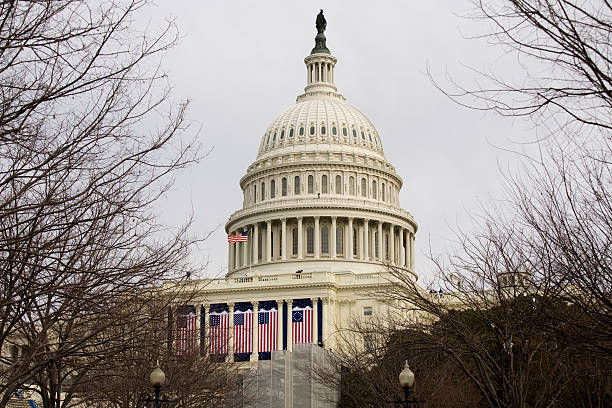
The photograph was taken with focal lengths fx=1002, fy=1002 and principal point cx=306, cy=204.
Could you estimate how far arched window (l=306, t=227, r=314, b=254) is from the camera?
11438cm

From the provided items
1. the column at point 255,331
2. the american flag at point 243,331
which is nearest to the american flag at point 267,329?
the column at point 255,331

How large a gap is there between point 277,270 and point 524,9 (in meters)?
99.5

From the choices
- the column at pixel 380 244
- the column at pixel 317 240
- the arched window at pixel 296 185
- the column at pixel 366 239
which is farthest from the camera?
the arched window at pixel 296 185

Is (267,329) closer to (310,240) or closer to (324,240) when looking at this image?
(310,240)

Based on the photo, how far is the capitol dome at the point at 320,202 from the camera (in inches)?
4488

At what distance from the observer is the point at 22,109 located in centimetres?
1395

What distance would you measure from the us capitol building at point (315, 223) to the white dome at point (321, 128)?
14 cm

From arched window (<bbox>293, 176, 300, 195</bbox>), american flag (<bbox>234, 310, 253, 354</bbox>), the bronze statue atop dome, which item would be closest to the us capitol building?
arched window (<bbox>293, 176, 300, 195</bbox>)

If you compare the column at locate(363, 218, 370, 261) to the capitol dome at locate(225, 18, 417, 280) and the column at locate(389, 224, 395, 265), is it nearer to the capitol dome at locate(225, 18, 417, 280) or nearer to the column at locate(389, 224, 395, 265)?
the capitol dome at locate(225, 18, 417, 280)

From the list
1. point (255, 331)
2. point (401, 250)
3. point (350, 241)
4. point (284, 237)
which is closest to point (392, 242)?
point (401, 250)

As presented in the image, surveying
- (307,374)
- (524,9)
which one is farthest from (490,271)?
(307,374)

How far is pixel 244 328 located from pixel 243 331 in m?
0.78

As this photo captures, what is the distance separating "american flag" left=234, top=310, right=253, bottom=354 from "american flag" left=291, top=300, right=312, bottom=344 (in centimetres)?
416

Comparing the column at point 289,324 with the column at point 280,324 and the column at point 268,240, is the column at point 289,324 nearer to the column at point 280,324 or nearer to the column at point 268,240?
the column at point 280,324
